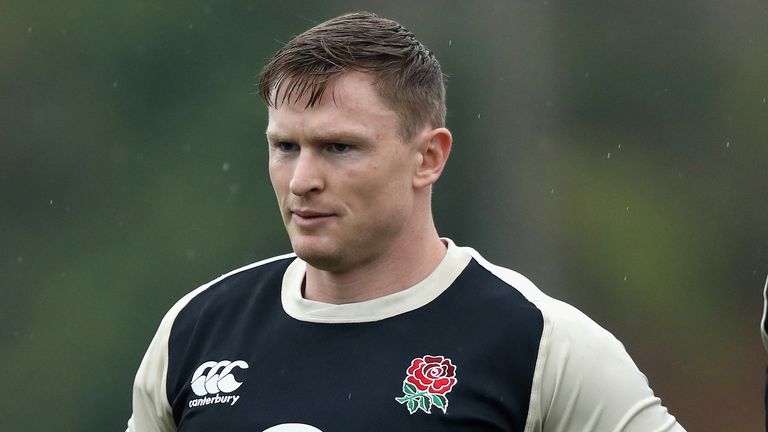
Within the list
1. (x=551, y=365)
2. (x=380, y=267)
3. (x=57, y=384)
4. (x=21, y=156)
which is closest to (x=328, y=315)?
(x=380, y=267)

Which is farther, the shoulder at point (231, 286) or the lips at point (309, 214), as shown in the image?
the shoulder at point (231, 286)

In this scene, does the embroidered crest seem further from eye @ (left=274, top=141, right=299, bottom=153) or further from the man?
eye @ (left=274, top=141, right=299, bottom=153)

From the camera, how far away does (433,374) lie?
11.9ft

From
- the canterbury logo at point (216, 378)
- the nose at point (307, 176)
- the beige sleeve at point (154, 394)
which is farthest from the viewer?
the beige sleeve at point (154, 394)

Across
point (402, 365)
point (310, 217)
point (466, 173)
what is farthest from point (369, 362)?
point (466, 173)

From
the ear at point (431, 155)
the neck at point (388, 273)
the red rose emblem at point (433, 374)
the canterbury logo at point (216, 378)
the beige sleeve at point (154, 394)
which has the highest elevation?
the ear at point (431, 155)

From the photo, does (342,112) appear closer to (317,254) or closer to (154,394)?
(317,254)

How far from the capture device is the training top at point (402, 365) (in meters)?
3.54

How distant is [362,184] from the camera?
11.9 ft

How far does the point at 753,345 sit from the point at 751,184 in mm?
1247

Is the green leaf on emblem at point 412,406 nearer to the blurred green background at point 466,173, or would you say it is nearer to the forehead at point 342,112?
the forehead at point 342,112

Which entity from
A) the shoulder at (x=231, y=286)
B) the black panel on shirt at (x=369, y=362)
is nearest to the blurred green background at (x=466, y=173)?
the shoulder at (x=231, y=286)

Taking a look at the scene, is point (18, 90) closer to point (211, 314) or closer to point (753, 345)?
point (753, 345)

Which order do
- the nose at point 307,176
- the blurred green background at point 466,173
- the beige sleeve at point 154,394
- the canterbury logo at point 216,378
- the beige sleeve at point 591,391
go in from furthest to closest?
the blurred green background at point 466,173, the beige sleeve at point 154,394, the canterbury logo at point 216,378, the nose at point 307,176, the beige sleeve at point 591,391
